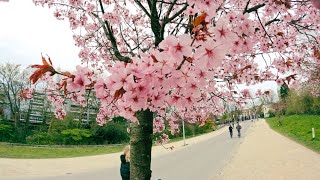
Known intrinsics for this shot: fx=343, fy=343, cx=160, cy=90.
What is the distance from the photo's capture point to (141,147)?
441 centimetres

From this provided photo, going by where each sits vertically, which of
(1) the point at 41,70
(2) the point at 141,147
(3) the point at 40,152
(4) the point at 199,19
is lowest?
(3) the point at 40,152

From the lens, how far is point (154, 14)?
452 centimetres

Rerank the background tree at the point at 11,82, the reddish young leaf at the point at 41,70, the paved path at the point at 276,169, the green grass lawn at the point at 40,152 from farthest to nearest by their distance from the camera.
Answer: the background tree at the point at 11,82
the green grass lawn at the point at 40,152
the paved path at the point at 276,169
the reddish young leaf at the point at 41,70

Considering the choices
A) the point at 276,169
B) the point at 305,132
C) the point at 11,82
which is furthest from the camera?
the point at 11,82

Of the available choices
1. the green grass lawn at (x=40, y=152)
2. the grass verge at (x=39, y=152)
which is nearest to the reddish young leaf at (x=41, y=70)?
the grass verge at (x=39, y=152)

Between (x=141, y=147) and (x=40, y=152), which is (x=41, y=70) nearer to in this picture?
(x=141, y=147)

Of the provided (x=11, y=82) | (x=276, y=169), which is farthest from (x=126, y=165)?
(x=11, y=82)

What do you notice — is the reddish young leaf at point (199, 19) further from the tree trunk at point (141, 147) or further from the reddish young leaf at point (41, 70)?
the tree trunk at point (141, 147)

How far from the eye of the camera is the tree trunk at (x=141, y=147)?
4.37 metres

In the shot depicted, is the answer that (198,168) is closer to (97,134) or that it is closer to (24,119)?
(97,134)

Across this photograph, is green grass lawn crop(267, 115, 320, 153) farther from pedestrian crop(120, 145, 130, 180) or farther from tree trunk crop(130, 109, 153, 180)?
tree trunk crop(130, 109, 153, 180)

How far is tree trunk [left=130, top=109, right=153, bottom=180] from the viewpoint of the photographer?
4.37 meters

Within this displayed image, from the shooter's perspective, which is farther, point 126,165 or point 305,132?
point 305,132

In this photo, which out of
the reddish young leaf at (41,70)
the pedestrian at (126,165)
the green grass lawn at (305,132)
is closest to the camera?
the reddish young leaf at (41,70)
